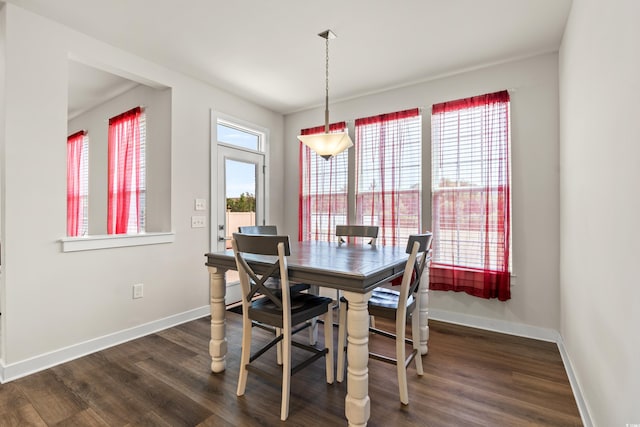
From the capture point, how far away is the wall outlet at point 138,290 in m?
2.93

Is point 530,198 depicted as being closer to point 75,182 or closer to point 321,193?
point 321,193

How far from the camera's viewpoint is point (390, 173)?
3648 millimetres

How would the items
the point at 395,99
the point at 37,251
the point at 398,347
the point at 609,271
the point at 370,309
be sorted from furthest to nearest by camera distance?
the point at 395,99, the point at 37,251, the point at 370,309, the point at 398,347, the point at 609,271

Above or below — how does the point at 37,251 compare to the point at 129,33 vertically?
below

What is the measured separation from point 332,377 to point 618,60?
2.24m

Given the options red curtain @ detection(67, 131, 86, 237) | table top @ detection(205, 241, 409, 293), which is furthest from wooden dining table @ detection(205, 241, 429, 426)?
red curtain @ detection(67, 131, 86, 237)

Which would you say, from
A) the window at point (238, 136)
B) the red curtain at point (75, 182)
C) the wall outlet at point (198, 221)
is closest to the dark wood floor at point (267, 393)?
the wall outlet at point (198, 221)

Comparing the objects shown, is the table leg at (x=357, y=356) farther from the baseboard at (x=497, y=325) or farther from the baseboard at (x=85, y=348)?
the baseboard at (x=85, y=348)

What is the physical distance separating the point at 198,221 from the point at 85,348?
4.92 feet

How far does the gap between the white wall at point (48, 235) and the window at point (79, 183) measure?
98.2 inches

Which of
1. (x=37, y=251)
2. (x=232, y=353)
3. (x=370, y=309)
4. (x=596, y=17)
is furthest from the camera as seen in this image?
(x=232, y=353)

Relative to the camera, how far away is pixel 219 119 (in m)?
3.76

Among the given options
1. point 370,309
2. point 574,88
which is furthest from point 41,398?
point 574,88

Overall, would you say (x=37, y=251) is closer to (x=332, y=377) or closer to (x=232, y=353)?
(x=232, y=353)
